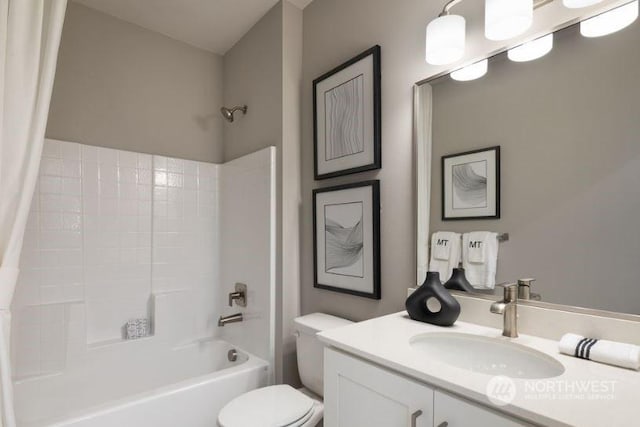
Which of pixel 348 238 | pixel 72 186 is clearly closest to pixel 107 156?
pixel 72 186

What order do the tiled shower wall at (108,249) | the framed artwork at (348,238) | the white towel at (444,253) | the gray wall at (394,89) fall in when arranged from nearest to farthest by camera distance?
the white towel at (444,253)
the gray wall at (394,89)
the framed artwork at (348,238)
the tiled shower wall at (108,249)

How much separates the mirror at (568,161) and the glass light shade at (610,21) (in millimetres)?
19

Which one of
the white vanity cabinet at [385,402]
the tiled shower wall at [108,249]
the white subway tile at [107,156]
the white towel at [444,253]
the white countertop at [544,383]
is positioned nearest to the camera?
the white countertop at [544,383]

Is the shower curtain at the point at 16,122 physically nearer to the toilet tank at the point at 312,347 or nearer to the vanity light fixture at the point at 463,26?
the toilet tank at the point at 312,347

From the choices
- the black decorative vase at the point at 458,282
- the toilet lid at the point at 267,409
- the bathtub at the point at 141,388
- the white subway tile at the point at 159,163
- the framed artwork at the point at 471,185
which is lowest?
the bathtub at the point at 141,388

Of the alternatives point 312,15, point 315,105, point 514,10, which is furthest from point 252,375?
point 312,15

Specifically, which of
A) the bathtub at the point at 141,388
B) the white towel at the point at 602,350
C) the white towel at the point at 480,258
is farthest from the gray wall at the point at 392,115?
the bathtub at the point at 141,388

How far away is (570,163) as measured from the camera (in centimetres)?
96

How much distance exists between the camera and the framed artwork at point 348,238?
1517 mm

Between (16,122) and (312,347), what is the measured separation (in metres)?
1.46

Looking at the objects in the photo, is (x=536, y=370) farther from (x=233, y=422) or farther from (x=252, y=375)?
(x=252, y=375)

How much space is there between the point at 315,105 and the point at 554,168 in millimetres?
1216

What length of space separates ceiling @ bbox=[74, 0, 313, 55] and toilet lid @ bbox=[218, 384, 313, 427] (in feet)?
7.01

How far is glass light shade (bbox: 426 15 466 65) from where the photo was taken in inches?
44.6
